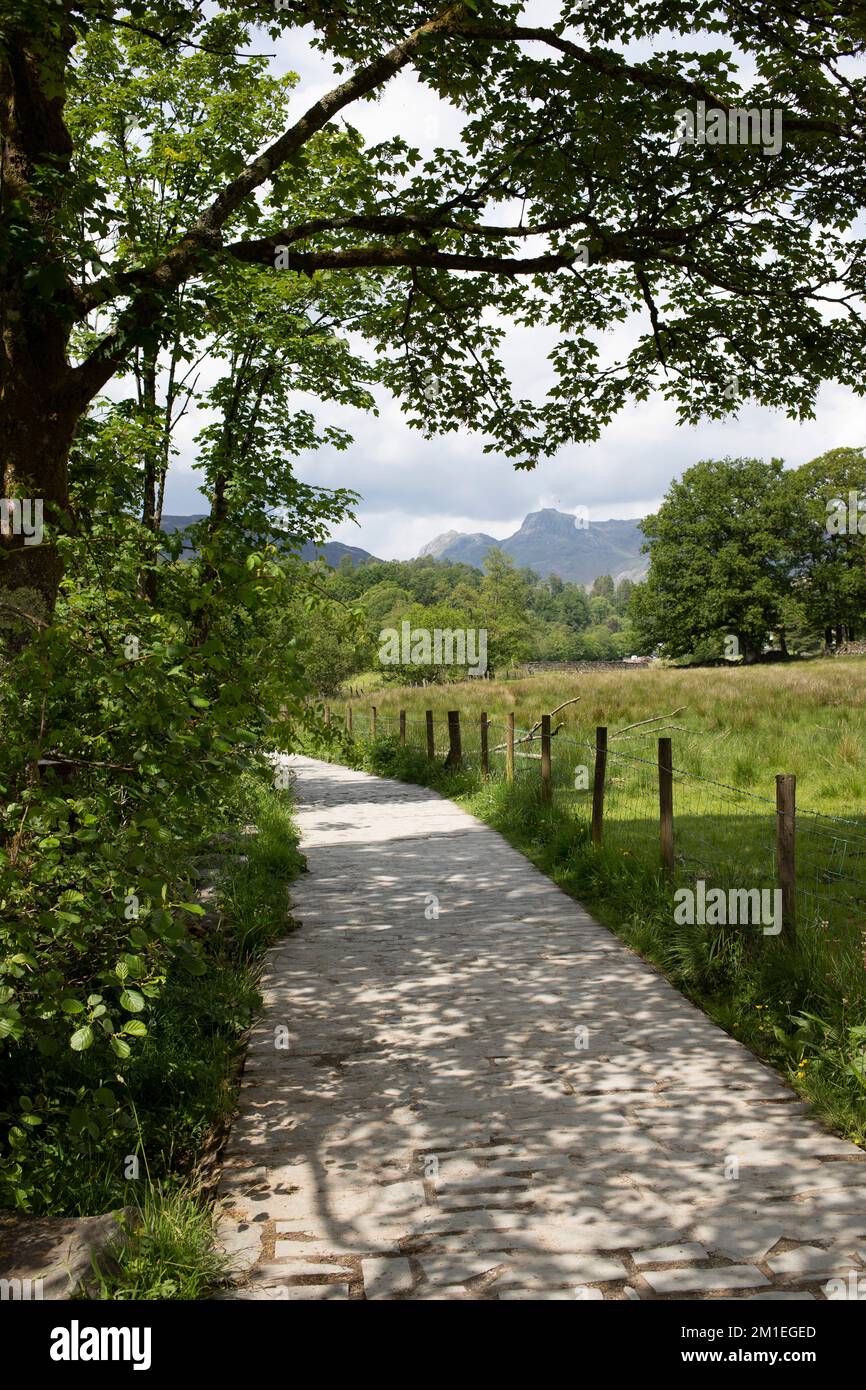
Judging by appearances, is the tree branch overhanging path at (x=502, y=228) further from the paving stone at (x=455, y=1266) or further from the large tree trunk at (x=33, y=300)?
the paving stone at (x=455, y=1266)

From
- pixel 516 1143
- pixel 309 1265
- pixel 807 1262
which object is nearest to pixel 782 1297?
pixel 807 1262

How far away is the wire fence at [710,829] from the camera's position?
745cm

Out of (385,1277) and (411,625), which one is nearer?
(385,1277)

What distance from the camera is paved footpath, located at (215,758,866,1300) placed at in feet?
11.7

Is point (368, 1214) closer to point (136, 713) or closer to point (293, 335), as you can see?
point (136, 713)

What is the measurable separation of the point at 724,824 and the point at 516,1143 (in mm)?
8581

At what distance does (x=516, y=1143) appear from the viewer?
4.62m

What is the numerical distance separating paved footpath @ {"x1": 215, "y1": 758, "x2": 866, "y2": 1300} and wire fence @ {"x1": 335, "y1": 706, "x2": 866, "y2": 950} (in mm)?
1281

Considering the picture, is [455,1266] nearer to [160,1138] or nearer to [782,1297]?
[782,1297]

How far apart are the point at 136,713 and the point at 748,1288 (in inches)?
117

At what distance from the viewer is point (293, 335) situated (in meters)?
14.3

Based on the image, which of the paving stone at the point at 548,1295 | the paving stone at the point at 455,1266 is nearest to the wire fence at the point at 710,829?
the paving stone at the point at 548,1295

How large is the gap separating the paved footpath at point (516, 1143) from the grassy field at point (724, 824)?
32 cm

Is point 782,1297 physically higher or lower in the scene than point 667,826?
lower
